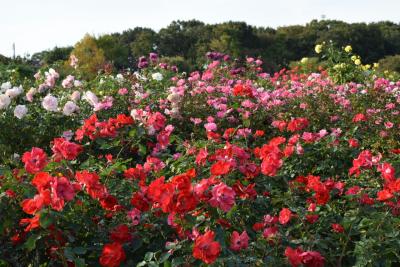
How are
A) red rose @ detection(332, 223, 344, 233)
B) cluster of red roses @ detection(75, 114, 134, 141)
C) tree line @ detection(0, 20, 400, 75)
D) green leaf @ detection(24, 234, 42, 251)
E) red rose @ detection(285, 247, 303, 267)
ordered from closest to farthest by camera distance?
1. green leaf @ detection(24, 234, 42, 251)
2. red rose @ detection(285, 247, 303, 267)
3. red rose @ detection(332, 223, 344, 233)
4. cluster of red roses @ detection(75, 114, 134, 141)
5. tree line @ detection(0, 20, 400, 75)

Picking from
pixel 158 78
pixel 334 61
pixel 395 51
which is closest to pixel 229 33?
pixel 395 51

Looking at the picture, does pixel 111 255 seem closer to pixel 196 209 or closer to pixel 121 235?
pixel 121 235

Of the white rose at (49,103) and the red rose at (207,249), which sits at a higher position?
the white rose at (49,103)

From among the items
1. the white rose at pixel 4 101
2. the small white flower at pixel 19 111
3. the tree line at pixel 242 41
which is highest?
the white rose at pixel 4 101

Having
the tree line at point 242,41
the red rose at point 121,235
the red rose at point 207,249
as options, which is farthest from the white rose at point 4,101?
the tree line at point 242,41

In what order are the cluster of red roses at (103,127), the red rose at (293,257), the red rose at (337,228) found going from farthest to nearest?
the cluster of red roses at (103,127)
the red rose at (337,228)
the red rose at (293,257)

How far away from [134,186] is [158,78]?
3824 mm

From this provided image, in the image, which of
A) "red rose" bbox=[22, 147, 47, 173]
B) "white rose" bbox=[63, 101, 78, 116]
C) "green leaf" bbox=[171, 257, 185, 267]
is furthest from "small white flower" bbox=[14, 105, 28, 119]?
"green leaf" bbox=[171, 257, 185, 267]

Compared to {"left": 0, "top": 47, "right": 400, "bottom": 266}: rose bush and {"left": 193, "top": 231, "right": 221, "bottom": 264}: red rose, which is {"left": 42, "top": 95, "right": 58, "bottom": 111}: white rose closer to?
{"left": 0, "top": 47, "right": 400, "bottom": 266}: rose bush

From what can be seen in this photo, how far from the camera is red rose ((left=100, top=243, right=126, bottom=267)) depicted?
2.20 metres

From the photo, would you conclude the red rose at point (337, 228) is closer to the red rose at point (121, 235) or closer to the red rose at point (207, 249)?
the red rose at point (207, 249)

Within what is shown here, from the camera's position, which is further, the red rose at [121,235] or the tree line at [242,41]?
the tree line at [242,41]

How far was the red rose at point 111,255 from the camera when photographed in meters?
2.20

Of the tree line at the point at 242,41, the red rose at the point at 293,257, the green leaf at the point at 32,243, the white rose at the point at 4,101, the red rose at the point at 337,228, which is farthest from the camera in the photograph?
the tree line at the point at 242,41
